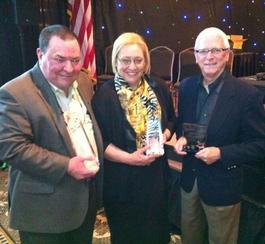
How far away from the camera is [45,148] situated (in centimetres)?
138

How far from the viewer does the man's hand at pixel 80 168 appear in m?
1.37

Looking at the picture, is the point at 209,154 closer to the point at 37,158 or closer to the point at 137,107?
the point at 137,107

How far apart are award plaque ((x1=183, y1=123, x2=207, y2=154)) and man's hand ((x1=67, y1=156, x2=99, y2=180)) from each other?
1.69ft

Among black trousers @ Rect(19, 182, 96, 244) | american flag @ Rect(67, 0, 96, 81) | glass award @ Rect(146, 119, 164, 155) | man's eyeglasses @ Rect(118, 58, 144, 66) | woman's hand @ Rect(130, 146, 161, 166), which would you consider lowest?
black trousers @ Rect(19, 182, 96, 244)

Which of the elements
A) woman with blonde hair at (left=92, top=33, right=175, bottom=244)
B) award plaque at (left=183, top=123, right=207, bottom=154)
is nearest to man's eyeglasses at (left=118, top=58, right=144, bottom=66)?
woman with blonde hair at (left=92, top=33, right=175, bottom=244)

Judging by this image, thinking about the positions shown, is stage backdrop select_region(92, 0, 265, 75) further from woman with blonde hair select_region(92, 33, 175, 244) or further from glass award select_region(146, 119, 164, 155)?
glass award select_region(146, 119, 164, 155)

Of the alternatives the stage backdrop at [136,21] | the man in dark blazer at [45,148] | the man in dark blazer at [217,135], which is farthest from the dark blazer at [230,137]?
the stage backdrop at [136,21]

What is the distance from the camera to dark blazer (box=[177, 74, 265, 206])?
5.21 ft

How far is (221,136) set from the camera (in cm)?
163

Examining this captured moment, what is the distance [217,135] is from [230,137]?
7 centimetres

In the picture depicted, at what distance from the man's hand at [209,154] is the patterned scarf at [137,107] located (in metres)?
0.27

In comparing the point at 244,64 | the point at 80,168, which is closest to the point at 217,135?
the point at 80,168

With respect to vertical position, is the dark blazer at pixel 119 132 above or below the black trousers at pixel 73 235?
above

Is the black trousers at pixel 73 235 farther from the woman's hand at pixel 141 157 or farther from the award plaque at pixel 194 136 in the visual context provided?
the award plaque at pixel 194 136
